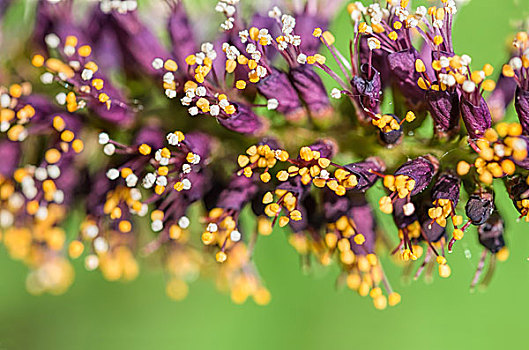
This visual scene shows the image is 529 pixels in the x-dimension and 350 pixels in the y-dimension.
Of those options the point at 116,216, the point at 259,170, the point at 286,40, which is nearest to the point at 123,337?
the point at 116,216

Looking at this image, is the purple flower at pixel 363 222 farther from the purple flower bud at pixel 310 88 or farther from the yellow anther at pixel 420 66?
the yellow anther at pixel 420 66

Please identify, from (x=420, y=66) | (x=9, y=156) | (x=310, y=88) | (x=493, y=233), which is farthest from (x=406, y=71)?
(x=9, y=156)

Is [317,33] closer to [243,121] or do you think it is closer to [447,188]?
[243,121]

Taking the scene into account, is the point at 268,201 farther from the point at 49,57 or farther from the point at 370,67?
the point at 49,57

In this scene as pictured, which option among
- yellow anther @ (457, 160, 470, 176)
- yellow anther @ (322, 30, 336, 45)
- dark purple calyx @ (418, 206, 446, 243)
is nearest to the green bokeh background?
yellow anther @ (322, 30, 336, 45)

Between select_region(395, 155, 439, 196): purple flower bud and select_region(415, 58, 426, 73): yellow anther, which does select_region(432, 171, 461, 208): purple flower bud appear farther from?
select_region(415, 58, 426, 73): yellow anther

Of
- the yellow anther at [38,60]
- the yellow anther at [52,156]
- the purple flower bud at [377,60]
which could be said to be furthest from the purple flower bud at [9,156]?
the purple flower bud at [377,60]
